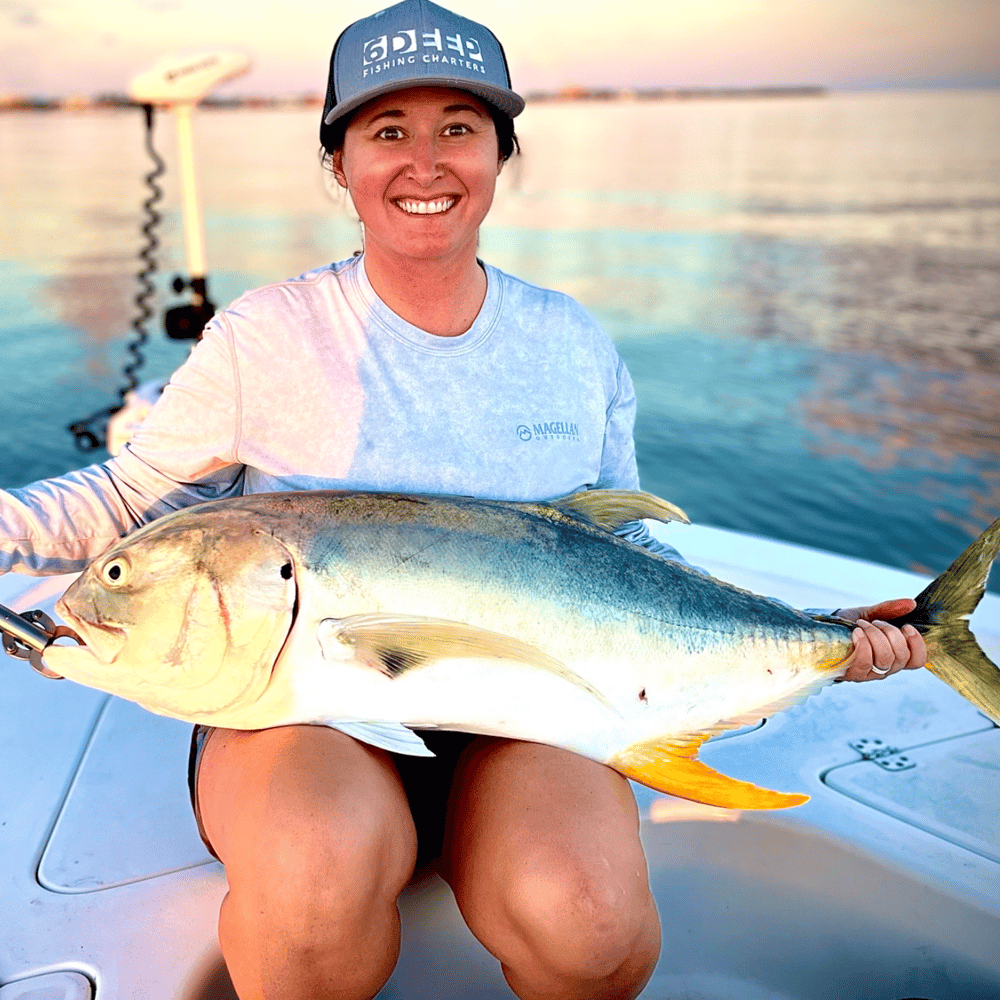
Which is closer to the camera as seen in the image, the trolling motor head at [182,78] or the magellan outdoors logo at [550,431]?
the magellan outdoors logo at [550,431]

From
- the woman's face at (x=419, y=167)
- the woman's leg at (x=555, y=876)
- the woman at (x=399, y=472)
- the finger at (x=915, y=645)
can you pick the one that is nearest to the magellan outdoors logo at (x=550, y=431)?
the woman at (x=399, y=472)

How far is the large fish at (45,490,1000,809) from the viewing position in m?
1.48

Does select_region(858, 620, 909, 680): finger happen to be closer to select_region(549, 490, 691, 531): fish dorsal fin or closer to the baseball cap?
select_region(549, 490, 691, 531): fish dorsal fin

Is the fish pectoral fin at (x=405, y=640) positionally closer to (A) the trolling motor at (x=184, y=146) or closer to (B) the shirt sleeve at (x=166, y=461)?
(B) the shirt sleeve at (x=166, y=461)

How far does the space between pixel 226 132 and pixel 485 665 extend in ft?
185

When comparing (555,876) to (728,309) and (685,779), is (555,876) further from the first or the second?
(728,309)

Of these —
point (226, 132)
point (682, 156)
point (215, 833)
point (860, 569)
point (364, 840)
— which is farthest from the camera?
point (226, 132)

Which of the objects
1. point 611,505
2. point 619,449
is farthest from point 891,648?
point 619,449

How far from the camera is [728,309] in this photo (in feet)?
39.8

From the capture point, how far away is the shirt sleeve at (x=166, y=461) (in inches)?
67.9

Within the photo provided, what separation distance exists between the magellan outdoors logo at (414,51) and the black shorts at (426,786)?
1262mm

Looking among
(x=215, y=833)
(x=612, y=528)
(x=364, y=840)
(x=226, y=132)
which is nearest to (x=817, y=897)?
(x=612, y=528)

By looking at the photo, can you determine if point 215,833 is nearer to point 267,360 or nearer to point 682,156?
point 267,360

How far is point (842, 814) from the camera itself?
76.1 inches
